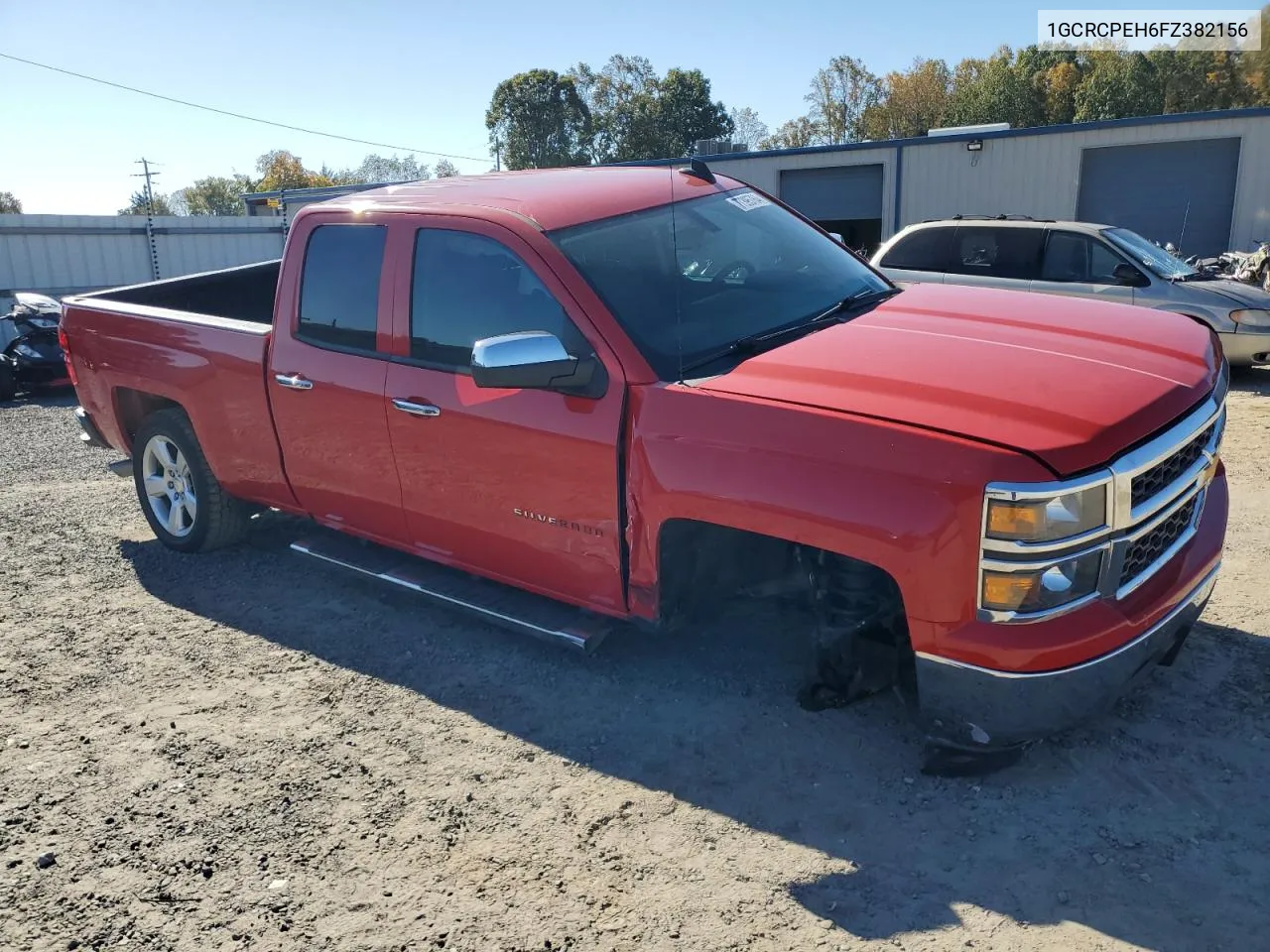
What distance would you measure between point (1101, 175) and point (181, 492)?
20.0m

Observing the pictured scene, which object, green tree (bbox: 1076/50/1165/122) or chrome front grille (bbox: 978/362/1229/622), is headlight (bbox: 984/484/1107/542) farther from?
green tree (bbox: 1076/50/1165/122)

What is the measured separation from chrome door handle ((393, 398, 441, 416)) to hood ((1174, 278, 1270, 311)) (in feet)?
29.4

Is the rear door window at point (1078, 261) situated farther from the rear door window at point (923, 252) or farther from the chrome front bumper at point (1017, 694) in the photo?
the chrome front bumper at point (1017, 694)

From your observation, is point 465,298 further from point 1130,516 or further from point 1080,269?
point 1080,269

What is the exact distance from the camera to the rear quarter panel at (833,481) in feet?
8.93

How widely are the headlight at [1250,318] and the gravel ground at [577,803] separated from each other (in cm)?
640

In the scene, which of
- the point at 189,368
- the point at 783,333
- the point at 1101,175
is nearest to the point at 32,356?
the point at 189,368

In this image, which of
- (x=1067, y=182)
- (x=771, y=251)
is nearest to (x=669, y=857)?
(x=771, y=251)

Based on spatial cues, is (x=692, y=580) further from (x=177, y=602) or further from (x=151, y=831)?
(x=177, y=602)

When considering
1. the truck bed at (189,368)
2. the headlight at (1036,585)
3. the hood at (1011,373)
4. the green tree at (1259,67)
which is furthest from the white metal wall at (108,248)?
the green tree at (1259,67)

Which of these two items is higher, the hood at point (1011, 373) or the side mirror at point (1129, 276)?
the hood at point (1011, 373)

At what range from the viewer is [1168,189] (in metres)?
19.8

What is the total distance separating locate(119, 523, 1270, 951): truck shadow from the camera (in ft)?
8.77

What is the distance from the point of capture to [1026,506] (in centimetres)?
265
